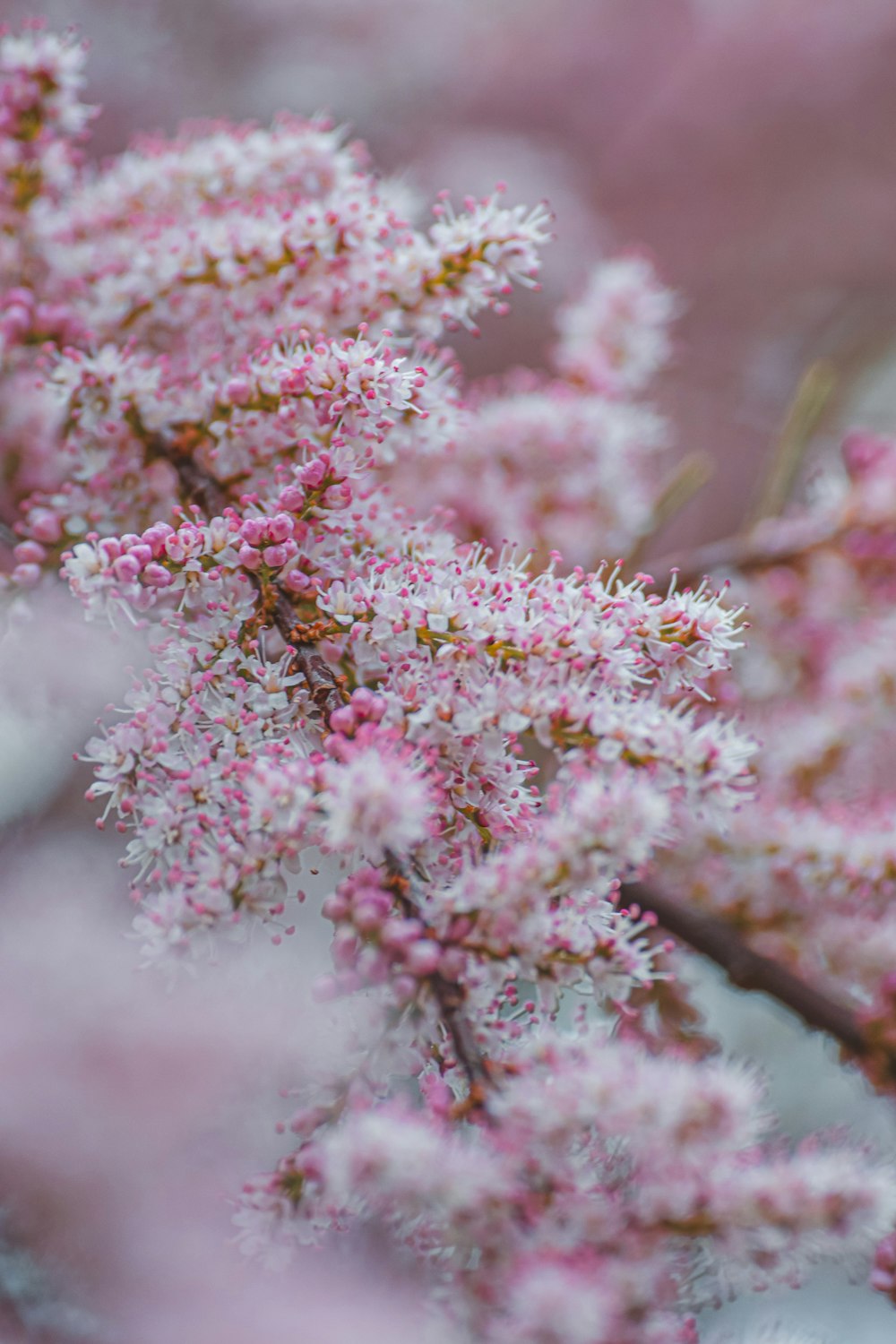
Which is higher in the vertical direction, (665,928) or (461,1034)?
(665,928)

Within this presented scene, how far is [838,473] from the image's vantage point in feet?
3.07

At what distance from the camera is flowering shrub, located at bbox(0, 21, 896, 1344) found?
0.34 meters

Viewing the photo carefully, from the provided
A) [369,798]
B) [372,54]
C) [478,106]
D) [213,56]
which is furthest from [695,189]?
[369,798]

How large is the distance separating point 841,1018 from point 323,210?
1.52ft

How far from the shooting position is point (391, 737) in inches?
15.1

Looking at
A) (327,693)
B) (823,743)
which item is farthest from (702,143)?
(327,693)

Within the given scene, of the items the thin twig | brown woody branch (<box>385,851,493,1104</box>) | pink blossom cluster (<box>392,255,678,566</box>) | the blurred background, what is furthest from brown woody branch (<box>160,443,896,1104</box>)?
the blurred background

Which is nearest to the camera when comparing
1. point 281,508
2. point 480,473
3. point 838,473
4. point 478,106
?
point 281,508

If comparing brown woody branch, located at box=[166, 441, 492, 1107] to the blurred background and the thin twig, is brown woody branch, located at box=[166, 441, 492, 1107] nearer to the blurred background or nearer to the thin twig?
the thin twig

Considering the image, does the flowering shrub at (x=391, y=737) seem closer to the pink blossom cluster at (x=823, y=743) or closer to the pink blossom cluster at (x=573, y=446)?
the pink blossom cluster at (x=823, y=743)

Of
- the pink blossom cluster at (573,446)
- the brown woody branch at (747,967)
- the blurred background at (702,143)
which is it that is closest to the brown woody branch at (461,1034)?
the brown woody branch at (747,967)

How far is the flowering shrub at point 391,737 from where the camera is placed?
34 cm

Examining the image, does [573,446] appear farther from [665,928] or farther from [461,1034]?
[461,1034]

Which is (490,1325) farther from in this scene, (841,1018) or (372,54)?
(372,54)
